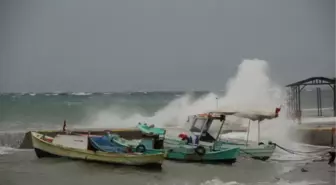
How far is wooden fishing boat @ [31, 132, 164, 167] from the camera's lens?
22.1 m

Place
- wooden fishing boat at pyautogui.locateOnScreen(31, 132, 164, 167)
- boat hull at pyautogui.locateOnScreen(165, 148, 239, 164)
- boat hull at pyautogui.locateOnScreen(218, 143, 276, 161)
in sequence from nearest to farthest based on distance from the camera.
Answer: wooden fishing boat at pyautogui.locateOnScreen(31, 132, 164, 167) < boat hull at pyautogui.locateOnScreen(165, 148, 239, 164) < boat hull at pyautogui.locateOnScreen(218, 143, 276, 161)

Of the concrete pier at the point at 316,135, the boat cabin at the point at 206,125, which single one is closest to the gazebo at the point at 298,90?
the concrete pier at the point at 316,135

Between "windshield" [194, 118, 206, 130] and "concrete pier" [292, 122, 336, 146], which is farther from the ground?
"windshield" [194, 118, 206, 130]

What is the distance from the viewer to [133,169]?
22125mm

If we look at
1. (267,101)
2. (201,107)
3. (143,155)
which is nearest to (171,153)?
(143,155)

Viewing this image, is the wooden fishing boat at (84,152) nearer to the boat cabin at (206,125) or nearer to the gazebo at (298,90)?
the boat cabin at (206,125)

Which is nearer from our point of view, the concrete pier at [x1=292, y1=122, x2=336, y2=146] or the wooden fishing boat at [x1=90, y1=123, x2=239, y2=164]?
the wooden fishing boat at [x1=90, y1=123, x2=239, y2=164]

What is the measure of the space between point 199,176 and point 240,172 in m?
2.06

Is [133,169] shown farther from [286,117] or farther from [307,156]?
[286,117]

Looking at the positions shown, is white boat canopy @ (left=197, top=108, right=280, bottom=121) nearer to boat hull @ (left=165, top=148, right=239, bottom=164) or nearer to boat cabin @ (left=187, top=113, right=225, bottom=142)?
boat cabin @ (left=187, top=113, right=225, bottom=142)

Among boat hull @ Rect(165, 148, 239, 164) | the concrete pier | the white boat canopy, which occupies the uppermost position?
the white boat canopy

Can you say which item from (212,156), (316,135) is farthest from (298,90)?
(212,156)

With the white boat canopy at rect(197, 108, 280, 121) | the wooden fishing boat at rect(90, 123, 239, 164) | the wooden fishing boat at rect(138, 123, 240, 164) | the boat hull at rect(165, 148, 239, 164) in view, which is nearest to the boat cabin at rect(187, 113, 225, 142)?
the white boat canopy at rect(197, 108, 280, 121)

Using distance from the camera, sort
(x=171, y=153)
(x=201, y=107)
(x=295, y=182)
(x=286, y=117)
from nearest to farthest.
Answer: (x=295, y=182)
(x=171, y=153)
(x=286, y=117)
(x=201, y=107)
